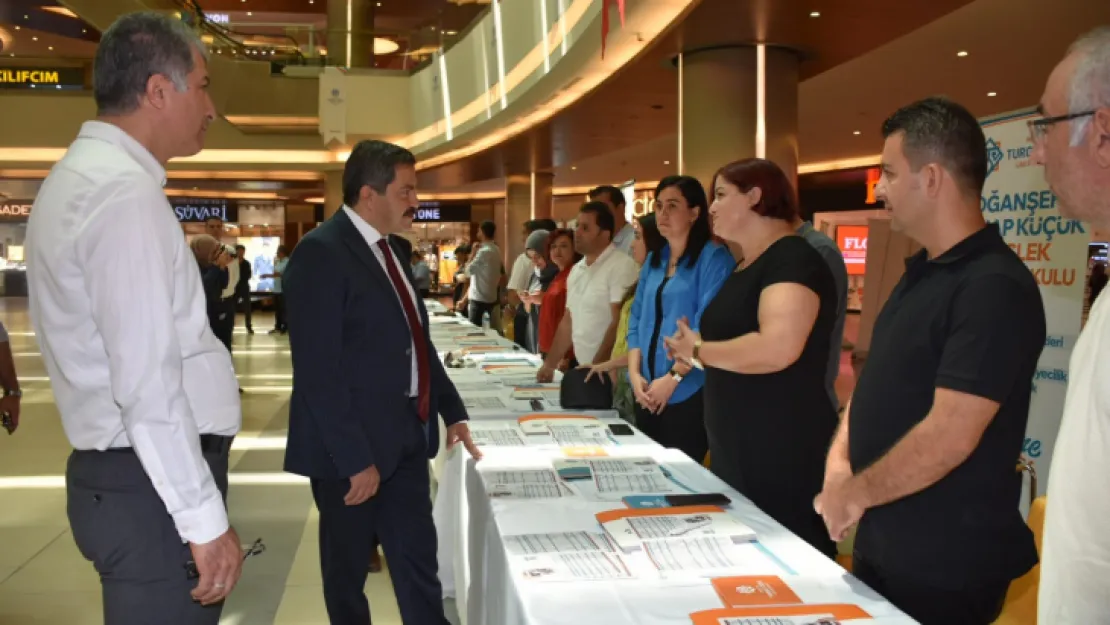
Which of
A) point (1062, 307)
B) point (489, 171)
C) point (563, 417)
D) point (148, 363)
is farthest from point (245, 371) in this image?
point (148, 363)

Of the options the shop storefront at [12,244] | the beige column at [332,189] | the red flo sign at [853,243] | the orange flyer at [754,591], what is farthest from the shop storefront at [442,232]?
the orange flyer at [754,591]

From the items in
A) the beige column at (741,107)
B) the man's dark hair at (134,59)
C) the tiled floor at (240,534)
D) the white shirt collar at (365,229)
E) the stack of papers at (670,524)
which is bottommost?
the tiled floor at (240,534)

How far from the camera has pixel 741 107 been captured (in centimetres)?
600

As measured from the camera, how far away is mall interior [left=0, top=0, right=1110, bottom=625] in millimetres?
4246

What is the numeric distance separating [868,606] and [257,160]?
55.6 feet

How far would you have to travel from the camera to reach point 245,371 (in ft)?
33.8

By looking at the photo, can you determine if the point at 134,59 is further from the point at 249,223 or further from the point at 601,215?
the point at 249,223

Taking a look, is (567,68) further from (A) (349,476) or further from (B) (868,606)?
(B) (868,606)

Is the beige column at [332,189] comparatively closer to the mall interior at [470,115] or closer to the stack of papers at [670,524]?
the mall interior at [470,115]

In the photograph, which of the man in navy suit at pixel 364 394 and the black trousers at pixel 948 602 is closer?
the black trousers at pixel 948 602

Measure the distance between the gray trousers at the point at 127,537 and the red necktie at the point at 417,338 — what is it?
1.00m

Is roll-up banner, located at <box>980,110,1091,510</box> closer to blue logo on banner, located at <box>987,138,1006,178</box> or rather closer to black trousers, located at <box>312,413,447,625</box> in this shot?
blue logo on banner, located at <box>987,138,1006,178</box>

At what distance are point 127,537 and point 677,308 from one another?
6.63ft

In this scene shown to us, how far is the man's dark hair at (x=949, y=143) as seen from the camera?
1.52m
